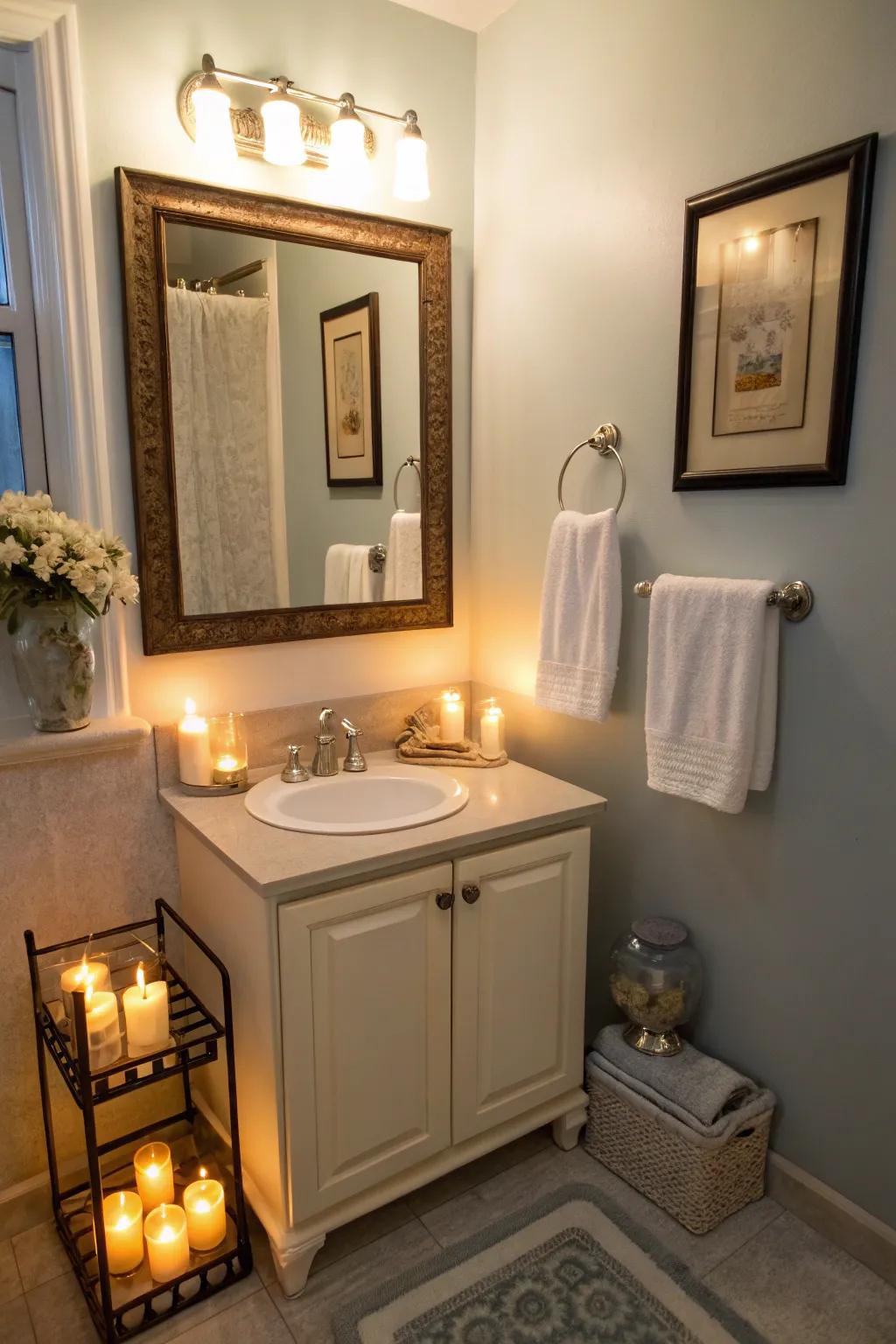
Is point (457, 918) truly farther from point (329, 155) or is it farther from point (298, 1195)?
point (329, 155)

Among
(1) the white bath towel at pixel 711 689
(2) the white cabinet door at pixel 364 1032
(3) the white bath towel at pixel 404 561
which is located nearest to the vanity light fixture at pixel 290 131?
(3) the white bath towel at pixel 404 561

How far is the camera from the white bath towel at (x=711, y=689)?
144 cm

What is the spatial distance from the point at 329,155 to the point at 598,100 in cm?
54

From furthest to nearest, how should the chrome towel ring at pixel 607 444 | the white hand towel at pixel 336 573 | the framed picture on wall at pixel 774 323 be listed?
1. the white hand towel at pixel 336 573
2. the chrome towel ring at pixel 607 444
3. the framed picture on wall at pixel 774 323

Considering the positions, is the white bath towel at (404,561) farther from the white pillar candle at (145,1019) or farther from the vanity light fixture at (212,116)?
the white pillar candle at (145,1019)

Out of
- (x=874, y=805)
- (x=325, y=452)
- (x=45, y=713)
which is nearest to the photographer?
(x=874, y=805)

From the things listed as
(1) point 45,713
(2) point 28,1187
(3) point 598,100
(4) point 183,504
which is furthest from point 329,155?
(2) point 28,1187

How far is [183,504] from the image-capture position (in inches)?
65.6

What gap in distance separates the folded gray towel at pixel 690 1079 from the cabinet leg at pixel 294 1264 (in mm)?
645

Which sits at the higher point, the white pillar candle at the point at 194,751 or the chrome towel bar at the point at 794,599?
the chrome towel bar at the point at 794,599

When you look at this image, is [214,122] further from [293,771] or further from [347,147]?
[293,771]

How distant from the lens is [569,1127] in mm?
1771

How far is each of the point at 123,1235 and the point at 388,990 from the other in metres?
0.61

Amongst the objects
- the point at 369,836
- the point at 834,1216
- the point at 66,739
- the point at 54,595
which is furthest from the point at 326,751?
the point at 834,1216
